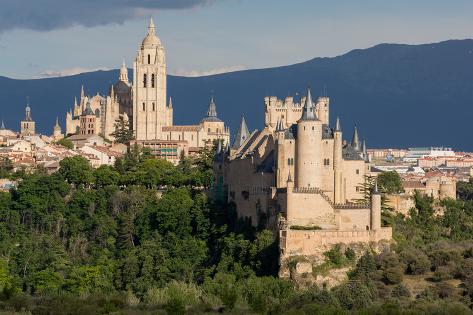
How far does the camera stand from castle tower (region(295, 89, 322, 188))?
5956 cm

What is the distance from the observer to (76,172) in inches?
3142

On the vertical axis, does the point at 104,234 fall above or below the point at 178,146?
below

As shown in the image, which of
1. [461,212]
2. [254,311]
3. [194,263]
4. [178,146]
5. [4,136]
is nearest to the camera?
[254,311]

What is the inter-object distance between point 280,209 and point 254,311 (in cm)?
1190

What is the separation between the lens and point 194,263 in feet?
216

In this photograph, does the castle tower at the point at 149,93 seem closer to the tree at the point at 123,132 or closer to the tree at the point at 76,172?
the tree at the point at 123,132

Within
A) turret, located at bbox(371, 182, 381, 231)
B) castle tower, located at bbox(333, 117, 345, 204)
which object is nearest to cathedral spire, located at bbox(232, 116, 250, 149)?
castle tower, located at bbox(333, 117, 345, 204)

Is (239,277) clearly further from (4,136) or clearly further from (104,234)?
(4,136)

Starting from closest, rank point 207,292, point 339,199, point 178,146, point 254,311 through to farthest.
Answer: point 254,311
point 207,292
point 339,199
point 178,146

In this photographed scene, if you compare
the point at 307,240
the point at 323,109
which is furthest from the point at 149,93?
Result: the point at 307,240

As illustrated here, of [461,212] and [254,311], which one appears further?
[461,212]

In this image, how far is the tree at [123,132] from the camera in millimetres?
97625

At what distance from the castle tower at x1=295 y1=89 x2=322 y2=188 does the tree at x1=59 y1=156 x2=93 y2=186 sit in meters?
22.5

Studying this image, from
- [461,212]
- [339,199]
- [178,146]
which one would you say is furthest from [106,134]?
[339,199]
